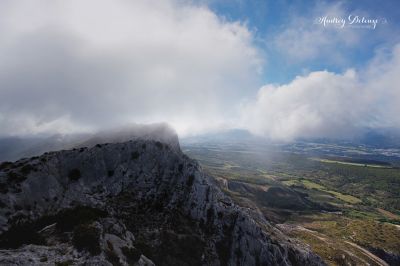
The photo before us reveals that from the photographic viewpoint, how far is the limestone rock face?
41.8 metres

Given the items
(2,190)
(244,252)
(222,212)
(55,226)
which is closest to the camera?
(55,226)

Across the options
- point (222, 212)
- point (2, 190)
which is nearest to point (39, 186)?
point (2, 190)

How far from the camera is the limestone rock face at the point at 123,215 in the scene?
4175 cm

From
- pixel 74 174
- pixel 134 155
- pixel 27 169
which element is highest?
pixel 134 155

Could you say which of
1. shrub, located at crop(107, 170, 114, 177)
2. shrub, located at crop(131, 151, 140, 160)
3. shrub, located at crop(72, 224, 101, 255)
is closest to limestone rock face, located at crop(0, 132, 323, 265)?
shrub, located at crop(107, 170, 114, 177)

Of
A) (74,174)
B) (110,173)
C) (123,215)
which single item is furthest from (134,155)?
(123,215)

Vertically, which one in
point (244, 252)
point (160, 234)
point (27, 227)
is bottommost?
point (244, 252)

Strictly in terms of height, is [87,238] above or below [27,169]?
below

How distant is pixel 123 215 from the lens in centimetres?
6144

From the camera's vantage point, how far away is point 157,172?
76.6m

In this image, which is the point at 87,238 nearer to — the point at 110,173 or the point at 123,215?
the point at 123,215

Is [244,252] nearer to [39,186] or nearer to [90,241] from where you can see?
[90,241]

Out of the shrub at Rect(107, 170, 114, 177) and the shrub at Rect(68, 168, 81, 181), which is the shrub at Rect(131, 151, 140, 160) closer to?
the shrub at Rect(107, 170, 114, 177)

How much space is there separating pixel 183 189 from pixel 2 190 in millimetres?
38160
